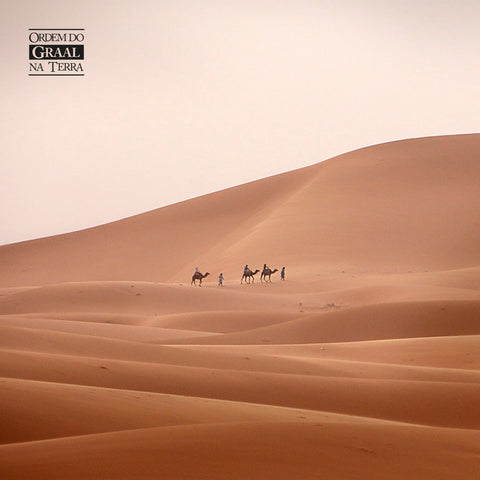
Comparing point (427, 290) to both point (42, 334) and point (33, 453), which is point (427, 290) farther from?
point (33, 453)

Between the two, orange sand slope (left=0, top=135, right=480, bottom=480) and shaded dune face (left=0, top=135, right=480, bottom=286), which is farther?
shaded dune face (left=0, top=135, right=480, bottom=286)

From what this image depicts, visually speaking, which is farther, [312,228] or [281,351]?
[312,228]

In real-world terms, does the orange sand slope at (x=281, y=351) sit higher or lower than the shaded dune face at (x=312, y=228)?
lower

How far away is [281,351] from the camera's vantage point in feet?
56.5

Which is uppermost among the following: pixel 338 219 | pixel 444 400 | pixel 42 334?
pixel 338 219

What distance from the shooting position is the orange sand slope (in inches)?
220

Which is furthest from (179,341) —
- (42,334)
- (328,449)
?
(328,449)

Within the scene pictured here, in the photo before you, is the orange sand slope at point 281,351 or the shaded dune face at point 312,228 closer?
the orange sand slope at point 281,351

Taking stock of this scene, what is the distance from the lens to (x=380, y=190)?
60.2 meters

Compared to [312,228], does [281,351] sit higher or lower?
lower

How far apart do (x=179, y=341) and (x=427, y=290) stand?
41.0ft

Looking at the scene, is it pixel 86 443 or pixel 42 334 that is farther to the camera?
pixel 42 334

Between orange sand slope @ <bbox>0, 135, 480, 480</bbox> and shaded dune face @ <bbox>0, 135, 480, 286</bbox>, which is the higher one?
shaded dune face @ <bbox>0, 135, 480, 286</bbox>

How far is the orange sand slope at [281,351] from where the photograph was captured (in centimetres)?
560
